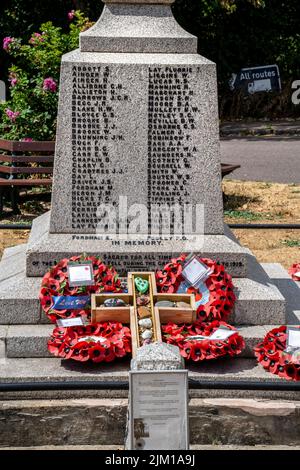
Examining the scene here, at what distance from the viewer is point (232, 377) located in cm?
516

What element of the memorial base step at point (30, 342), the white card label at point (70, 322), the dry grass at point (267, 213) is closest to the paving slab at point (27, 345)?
the memorial base step at point (30, 342)

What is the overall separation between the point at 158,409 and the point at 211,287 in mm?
2019

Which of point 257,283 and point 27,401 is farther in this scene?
point 257,283

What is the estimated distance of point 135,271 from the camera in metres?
6.13

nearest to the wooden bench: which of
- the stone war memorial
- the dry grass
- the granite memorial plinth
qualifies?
the dry grass

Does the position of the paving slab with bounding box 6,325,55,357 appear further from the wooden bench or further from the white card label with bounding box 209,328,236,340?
the wooden bench

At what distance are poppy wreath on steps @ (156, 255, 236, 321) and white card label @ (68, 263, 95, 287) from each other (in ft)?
1.59

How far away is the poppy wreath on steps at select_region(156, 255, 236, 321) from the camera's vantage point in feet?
18.5

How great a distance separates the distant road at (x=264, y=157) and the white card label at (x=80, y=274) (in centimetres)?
789

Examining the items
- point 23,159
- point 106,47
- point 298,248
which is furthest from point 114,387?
point 23,159

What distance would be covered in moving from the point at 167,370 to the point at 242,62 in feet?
65.8

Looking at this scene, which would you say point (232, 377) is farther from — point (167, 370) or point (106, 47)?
point (106, 47)

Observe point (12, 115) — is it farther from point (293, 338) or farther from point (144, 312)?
point (293, 338)

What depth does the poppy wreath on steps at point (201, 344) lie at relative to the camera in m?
5.23
